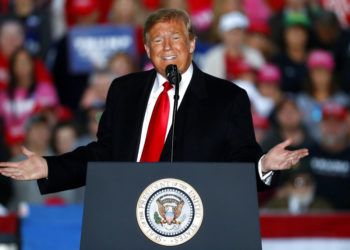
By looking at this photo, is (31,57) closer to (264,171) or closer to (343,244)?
(343,244)

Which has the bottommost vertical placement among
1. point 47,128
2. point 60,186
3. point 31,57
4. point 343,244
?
point 343,244

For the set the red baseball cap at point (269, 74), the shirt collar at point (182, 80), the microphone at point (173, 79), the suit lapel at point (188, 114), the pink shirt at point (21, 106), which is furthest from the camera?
the red baseball cap at point (269, 74)

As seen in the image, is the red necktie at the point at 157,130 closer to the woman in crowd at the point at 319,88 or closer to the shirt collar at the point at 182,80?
the shirt collar at the point at 182,80

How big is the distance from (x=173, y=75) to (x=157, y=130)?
241 millimetres

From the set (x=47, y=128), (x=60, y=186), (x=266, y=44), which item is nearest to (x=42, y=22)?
(x=47, y=128)

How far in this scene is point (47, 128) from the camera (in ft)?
28.3

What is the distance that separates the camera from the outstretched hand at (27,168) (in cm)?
394

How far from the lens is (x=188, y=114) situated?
4047mm

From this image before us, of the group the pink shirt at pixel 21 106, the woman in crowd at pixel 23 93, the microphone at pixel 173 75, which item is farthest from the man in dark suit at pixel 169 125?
the woman in crowd at pixel 23 93

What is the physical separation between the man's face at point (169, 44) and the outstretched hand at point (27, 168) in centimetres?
60

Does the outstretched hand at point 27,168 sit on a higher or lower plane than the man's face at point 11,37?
lower

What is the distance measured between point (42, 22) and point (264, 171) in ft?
19.0

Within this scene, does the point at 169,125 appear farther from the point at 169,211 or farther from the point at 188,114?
the point at 169,211

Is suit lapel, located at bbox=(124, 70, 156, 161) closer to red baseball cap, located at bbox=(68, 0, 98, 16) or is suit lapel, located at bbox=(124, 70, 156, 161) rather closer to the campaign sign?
the campaign sign
